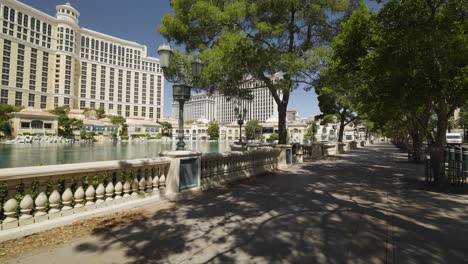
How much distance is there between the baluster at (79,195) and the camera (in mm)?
4426

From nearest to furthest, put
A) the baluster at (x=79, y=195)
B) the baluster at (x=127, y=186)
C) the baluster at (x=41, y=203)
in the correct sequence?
the baluster at (x=41, y=203) < the baluster at (x=79, y=195) < the baluster at (x=127, y=186)

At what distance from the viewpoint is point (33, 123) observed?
239ft

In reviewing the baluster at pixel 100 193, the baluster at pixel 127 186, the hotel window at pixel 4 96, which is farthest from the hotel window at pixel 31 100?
the baluster at pixel 100 193

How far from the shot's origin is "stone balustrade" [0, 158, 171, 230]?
370cm

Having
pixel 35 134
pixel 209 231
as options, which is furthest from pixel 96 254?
pixel 35 134

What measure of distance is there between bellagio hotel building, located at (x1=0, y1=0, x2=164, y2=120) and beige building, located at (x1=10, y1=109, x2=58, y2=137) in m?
31.1

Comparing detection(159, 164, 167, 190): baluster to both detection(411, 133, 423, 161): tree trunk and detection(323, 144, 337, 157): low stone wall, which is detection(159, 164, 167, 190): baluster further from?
detection(323, 144, 337, 157): low stone wall

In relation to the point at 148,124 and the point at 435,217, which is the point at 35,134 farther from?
the point at 435,217

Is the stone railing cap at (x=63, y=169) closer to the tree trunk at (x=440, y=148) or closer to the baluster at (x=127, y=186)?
the baluster at (x=127, y=186)

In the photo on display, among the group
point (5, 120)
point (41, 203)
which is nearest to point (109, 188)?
point (41, 203)

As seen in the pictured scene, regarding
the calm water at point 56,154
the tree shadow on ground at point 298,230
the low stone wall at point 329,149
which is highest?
the low stone wall at point 329,149

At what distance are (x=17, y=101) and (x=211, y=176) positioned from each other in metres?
121

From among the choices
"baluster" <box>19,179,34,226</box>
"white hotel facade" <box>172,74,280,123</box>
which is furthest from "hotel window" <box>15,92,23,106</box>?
"baluster" <box>19,179,34,226</box>

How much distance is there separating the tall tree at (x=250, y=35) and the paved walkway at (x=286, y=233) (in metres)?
6.26
